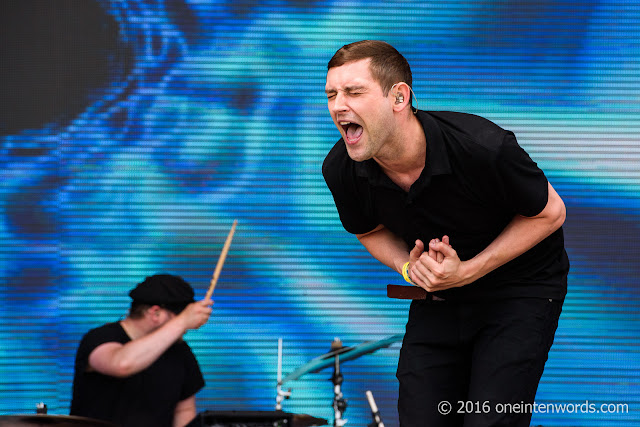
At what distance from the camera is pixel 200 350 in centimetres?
439

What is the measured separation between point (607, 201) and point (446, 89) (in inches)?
40.7

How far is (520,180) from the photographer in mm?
2141

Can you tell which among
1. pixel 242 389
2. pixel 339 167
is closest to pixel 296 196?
pixel 242 389

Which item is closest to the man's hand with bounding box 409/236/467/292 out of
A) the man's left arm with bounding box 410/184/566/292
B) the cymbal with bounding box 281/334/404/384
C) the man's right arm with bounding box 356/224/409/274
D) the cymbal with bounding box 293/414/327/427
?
the man's left arm with bounding box 410/184/566/292

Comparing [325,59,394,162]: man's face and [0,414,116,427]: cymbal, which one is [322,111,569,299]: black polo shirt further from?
[0,414,116,427]: cymbal

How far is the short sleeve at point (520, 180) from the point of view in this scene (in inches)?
84.0

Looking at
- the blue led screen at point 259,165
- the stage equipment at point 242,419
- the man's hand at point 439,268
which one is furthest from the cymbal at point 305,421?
the man's hand at point 439,268

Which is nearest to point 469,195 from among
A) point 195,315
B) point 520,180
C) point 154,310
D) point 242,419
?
point 520,180

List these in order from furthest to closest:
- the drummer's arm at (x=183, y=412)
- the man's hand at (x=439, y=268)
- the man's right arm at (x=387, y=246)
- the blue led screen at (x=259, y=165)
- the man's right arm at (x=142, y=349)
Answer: the blue led screen at (x=259, y=165) → the drummer's arm at (x=183, y=412) → the man's right arm at (x=142, y=349) → the man's right arm at (x=387, y=246) → the man's hand at (x=439, y=268)

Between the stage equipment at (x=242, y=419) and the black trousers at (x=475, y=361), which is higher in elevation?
the black trousers at (x=475, y=361)

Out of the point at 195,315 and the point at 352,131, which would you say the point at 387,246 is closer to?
the point at 352,131

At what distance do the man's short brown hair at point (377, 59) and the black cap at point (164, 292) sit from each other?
79.5 inches

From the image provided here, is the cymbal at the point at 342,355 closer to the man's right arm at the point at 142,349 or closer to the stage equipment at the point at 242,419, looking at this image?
the man's right arm at the point at 142,349

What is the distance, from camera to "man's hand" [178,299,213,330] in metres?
3.72
